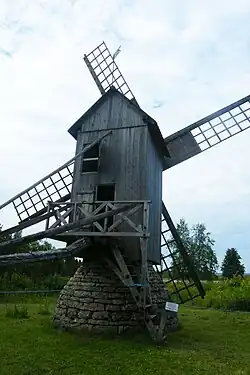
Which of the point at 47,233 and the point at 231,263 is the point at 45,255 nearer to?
the point at 47,233

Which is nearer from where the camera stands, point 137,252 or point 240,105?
point 137,252

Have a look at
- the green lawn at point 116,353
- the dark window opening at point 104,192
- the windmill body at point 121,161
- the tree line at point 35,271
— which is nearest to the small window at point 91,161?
the windmill body at point 121,161

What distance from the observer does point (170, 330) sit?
1098cm

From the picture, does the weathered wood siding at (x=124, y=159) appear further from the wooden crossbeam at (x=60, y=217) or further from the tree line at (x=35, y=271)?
the tree line at (x=35, y=271)

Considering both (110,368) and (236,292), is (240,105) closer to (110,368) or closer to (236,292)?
(110,368)

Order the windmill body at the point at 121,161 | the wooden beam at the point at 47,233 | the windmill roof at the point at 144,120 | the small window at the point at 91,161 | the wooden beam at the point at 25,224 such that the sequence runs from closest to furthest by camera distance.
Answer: the wooden beam at the point at 47,233 < the wooden beam at the point at 25,224 < the windmill body at the point at 121,161 < the windmill roof at the point at 144,120 < the small window at the point at 91,161

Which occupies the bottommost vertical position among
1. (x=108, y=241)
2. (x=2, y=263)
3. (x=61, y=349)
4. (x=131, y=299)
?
(x=61, y=349)

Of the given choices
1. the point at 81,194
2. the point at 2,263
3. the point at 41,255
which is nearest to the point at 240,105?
the point at 81,194

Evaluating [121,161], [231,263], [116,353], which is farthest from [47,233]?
[231,263]

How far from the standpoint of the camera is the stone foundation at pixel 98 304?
993cm

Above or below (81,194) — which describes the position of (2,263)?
below

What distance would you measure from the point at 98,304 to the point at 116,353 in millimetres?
2024

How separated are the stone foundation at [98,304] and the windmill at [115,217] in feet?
0.09

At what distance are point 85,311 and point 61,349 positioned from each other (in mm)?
1697
